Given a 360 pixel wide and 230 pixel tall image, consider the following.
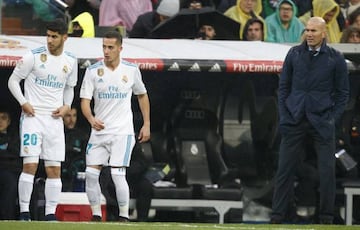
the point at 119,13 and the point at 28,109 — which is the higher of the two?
the point at 119,13

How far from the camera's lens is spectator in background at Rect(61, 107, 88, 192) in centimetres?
1692

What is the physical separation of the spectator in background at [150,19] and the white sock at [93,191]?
3.45 meters

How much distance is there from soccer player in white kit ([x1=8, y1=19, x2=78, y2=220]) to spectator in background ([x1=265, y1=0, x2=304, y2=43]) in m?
4.50

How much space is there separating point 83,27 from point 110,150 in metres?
3.01

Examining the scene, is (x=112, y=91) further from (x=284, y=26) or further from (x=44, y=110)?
(x=284, y=26)

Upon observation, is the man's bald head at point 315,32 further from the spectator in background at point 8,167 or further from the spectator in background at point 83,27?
the spectator in background at point 8,167

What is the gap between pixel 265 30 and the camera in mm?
18547

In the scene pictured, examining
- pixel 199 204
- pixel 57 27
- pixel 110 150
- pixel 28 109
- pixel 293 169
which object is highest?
pixel 57 27

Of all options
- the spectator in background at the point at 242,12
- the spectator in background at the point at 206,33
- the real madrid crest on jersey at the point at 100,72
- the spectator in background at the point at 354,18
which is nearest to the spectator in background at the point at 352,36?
the spectator in background at the point at 354,18

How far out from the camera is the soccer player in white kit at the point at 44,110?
47.9 feet

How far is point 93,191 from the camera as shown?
14.8 meters

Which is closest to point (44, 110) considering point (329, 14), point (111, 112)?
point (111, 112)

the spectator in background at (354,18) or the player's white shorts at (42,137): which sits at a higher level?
the spectator in background at (354,18)

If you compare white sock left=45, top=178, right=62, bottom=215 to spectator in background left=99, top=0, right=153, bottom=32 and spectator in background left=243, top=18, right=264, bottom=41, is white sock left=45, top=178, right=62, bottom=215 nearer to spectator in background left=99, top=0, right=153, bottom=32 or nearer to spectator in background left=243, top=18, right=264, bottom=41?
spectator in background left=99, top=0, right=153, bottom=32
